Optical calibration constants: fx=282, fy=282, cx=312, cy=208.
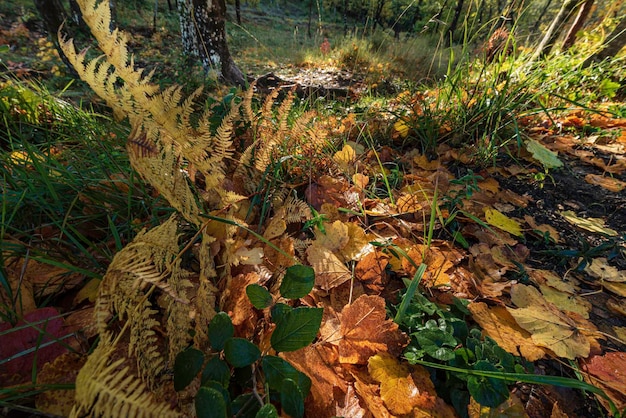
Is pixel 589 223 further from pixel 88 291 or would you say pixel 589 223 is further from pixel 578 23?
pixel 578 23

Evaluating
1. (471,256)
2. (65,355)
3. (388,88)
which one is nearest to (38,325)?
(65,355)

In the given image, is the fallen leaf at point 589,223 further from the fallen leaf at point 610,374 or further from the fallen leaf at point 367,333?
the fallen leaf at point 367,333

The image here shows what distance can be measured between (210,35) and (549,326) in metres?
4.86

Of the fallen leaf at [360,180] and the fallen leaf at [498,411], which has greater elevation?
the fallen leaf at [360,180]

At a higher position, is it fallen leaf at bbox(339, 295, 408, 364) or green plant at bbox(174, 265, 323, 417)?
green plant at bbox(174, 265, 323, 417)

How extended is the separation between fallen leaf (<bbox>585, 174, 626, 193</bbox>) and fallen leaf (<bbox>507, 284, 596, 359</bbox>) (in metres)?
0.99

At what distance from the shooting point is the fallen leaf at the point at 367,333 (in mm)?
611

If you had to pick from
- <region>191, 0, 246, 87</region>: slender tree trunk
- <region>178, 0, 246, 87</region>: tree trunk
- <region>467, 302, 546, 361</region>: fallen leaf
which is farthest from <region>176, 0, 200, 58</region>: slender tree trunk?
<region>467, 302, 546, 361</region>: fallen leaf

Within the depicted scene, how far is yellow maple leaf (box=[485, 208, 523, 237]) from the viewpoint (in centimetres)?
103

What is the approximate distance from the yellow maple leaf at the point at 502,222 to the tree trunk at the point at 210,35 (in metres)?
3.58

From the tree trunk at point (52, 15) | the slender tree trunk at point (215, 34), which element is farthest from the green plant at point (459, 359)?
the tree trunk at point (52, 15)

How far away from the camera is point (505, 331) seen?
70 centimetres

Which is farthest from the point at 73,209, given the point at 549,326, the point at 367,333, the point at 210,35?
the point at 210,35

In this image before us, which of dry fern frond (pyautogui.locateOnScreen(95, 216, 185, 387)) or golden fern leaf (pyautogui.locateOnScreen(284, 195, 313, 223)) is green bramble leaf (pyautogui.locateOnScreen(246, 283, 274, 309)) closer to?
dry fern frond (pyautogui.locateOnScreen(95, 216, 185, 387))
